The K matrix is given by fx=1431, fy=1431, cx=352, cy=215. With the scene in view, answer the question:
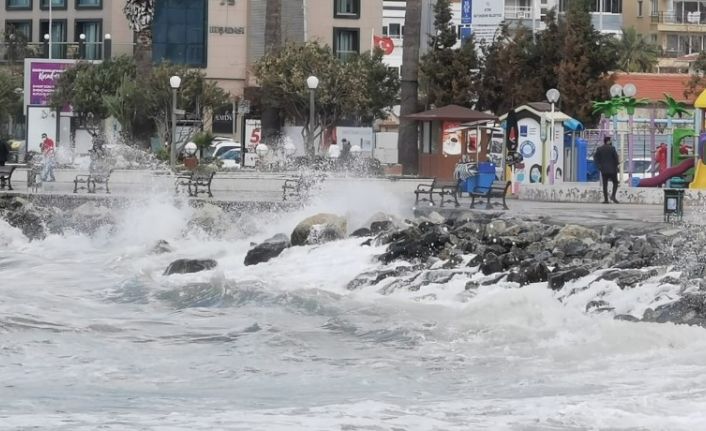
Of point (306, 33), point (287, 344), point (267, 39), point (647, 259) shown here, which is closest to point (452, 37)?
point (267, 39)

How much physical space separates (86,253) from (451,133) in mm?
15776

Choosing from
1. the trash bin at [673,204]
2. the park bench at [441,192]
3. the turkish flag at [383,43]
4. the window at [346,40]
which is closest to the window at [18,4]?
the window at [346,40]

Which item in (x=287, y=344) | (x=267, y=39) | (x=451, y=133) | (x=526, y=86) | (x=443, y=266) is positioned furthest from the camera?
(x=267, y=39)

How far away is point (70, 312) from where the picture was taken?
19797 mm

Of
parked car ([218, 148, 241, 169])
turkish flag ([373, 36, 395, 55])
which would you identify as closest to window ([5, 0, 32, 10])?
turkish flag ([373, 36, 395, 55])

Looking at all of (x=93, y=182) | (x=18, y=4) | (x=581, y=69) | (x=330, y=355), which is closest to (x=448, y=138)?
(x=581, y=69)

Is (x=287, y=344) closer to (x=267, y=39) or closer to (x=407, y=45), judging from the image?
(x=407, y=45)

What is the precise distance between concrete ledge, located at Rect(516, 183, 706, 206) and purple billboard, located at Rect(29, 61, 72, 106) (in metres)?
31.2

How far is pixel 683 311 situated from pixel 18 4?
74000 millimetres

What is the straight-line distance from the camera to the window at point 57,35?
79688 mm

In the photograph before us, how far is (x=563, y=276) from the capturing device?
18.8 metres

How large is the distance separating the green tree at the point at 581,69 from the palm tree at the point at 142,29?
48.1ft

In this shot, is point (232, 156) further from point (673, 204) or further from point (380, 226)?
point (673, 204)

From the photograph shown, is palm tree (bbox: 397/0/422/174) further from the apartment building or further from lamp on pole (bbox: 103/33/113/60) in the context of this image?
the apartment building
